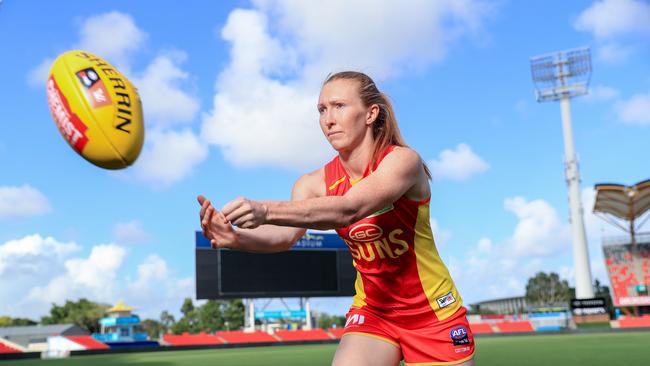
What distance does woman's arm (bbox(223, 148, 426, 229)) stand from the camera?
284cm

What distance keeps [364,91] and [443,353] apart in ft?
5.33

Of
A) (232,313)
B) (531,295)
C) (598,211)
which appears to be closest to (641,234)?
(598,211)

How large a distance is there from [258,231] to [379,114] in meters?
1.02

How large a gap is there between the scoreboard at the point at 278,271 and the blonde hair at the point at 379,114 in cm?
3064

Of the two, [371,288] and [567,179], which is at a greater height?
[567,179]

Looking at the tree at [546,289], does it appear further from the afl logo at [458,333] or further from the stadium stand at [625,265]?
the afl logo at [458,333]

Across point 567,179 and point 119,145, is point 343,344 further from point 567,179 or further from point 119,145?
point 567,179

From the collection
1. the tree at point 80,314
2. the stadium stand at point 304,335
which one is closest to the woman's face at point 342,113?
the stadium stand at point 304,335

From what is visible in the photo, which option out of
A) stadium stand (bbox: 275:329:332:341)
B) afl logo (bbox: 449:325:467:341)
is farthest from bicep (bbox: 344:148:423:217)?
stadium stand (bbox: 275:329:332:341)

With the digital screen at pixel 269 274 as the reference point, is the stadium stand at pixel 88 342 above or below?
below

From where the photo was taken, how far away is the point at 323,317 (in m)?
86.2

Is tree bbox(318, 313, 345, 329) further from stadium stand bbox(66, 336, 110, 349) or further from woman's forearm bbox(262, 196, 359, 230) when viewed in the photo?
woman's forearm bbox(262, 196, 359, 230)

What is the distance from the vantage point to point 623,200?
47.2 meters

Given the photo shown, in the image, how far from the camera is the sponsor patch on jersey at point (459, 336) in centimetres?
391
